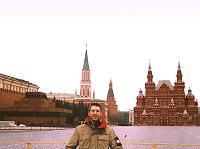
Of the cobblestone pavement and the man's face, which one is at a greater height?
the man's face

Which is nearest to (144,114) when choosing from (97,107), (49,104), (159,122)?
(159,122)

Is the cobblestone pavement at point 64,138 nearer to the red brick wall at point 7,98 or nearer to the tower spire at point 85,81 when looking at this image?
the red brick wall at point 7,98

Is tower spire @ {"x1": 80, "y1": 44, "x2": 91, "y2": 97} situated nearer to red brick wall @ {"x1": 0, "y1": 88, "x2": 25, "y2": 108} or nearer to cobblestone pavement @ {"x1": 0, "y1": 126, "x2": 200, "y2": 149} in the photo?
red brick wall @ {"x1": 0, "y1": 88, "x2": 25, "y2": 108}

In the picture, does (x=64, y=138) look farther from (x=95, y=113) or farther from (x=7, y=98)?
(x=7, y=98)

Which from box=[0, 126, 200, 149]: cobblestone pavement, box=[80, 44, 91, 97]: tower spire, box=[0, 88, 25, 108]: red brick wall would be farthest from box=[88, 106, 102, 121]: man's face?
box=[80, 44, 91, 97]: tower spire

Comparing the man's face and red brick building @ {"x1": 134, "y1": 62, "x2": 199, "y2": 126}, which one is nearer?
the man's face

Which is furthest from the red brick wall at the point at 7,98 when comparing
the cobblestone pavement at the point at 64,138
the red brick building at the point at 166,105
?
the red brick building at the point at 166,105

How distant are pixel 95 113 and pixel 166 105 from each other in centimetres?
14050

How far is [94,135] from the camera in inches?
228

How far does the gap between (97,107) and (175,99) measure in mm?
141036

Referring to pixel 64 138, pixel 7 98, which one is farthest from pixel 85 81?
pixel 64 138

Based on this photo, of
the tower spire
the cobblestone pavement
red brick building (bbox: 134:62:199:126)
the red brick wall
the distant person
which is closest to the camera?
the distant person

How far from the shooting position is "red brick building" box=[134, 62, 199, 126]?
14000cm

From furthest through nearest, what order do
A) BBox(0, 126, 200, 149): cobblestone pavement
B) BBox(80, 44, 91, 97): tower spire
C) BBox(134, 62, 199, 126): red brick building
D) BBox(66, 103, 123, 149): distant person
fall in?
BBox(80, 44, 91, 97): tower spire < BBox(134, 62, 199, 126): red brick building < BBox(0, 126, 200, 149): cobblestone pavement < BBox(66, 103, 123, 149): distant person
